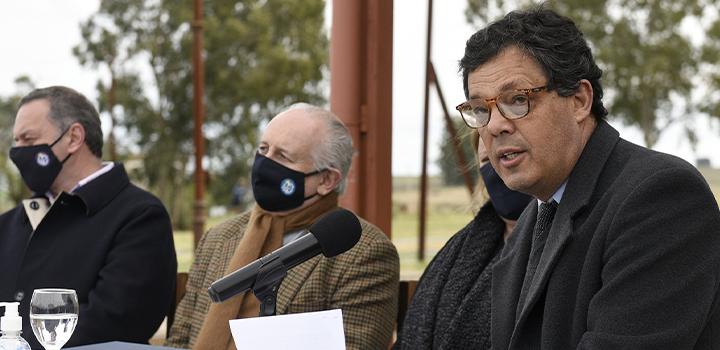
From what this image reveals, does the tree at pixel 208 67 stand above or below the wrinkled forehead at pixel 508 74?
below

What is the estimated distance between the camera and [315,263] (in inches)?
143

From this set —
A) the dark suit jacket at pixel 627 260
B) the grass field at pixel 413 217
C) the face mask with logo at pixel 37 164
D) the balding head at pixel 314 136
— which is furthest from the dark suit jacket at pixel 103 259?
the grass field at pixel 413 217

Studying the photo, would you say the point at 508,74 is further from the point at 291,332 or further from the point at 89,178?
the point at 89,178

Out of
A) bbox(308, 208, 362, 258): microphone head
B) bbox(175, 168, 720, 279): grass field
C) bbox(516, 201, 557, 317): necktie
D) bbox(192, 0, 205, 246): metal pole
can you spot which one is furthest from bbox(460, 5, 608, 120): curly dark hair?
bbox(175, 168, 720, 279): grass field

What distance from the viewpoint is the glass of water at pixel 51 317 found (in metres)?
2.66

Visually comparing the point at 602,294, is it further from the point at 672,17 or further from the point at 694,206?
the point at 672,17

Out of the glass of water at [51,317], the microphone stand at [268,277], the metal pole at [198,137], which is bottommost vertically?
the metal pole at [198,137]

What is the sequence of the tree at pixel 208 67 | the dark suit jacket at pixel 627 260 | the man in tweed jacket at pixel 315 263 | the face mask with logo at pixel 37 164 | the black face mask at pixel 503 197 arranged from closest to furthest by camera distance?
the dark suit jacket at pixel 627 260, the black face mask at pixel 503 197, the man in tweed jacket at pixel 315 263, the face mask with logo at pixel 37 164, the tree at pixel 208 67

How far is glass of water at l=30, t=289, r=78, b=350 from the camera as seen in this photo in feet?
8.73

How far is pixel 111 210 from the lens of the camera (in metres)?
4.17

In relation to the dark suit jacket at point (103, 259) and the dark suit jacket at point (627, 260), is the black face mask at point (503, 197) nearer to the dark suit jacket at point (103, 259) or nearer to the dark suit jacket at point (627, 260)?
the dark suit jacket at point (627, 260)

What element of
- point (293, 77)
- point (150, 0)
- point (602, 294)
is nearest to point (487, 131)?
point (602, 294)

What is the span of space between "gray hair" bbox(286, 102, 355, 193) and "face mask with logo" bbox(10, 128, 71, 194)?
109cm

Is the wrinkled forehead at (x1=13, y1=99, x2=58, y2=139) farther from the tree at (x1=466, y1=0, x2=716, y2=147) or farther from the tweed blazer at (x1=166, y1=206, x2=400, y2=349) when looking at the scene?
the tree at (x1=466, y1=0, x2=716, y2=147)
